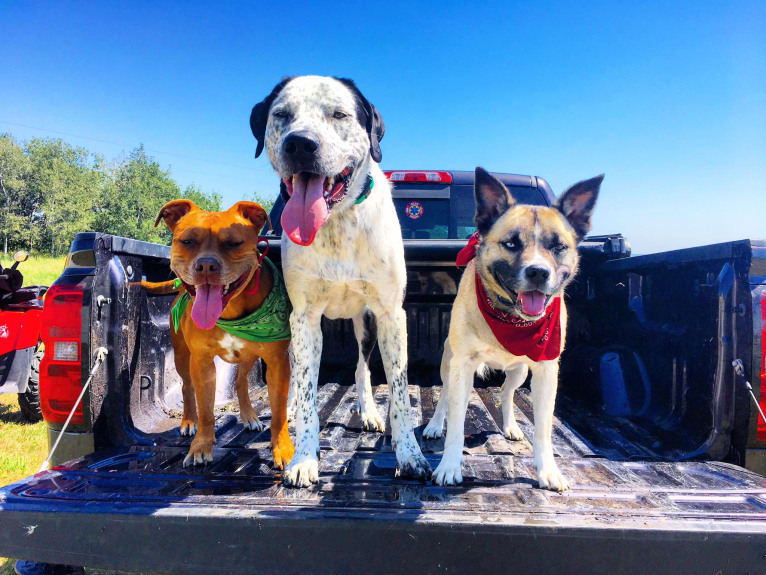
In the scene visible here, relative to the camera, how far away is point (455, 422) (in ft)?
7.37

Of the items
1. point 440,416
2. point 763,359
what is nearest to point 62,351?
point 440,416

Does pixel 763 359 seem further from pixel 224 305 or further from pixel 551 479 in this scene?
pixel 224 305

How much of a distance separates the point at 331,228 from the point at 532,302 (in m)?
1.06

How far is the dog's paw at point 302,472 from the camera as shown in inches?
77.6

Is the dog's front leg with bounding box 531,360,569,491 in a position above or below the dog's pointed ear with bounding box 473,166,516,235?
below

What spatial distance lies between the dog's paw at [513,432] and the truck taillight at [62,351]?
7.36ft

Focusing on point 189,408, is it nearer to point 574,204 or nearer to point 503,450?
point 503,450

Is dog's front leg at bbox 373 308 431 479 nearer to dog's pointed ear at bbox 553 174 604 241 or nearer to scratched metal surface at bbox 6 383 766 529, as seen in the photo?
scratched metal surface at bbox 6 383 766 529

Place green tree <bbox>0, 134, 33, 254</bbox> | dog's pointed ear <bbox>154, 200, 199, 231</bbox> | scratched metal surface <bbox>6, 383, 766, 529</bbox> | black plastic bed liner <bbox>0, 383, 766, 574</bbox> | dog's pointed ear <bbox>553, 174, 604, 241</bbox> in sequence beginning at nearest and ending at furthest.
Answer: black plastic bed liner <bbox>0, 383, 766, 574</bbox> < scratched metal surface <bbox>6, 383, 766, 529</bbox> < dog's pointed ear <bbox>553, 174, 604, 241</bbox> < dog's pointed ear <bbox>154, 200, 199, 231</bbox> < green tree <bbox>0, 134, 33, 254</bbox>

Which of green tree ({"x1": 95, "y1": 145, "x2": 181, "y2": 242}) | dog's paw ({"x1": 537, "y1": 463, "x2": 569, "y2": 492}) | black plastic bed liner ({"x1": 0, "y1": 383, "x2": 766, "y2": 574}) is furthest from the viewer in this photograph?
green tree ({"x1": 95, "y1": 145, "x2": 181, "y2": 242})

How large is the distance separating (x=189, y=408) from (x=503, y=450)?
1803 millimetres

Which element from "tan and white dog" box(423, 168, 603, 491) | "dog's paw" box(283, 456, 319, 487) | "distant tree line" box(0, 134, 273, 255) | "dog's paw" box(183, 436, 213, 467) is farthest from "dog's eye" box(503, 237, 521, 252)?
"distant tree line" box(0, 134, 273, 255)

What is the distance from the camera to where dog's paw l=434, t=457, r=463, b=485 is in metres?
2.01

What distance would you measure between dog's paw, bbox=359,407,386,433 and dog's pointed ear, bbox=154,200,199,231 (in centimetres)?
160
